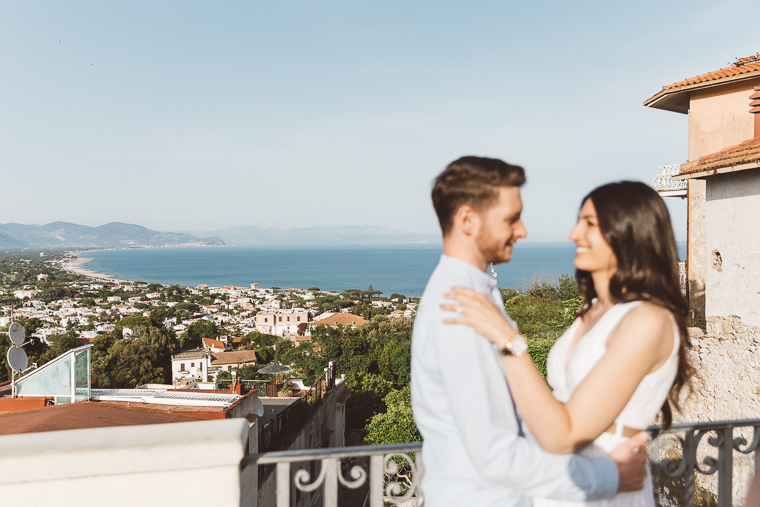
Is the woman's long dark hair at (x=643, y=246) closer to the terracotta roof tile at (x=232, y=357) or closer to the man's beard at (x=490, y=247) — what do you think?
the man's beard at (x=490, y=247)

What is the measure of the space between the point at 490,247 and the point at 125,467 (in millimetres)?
1483

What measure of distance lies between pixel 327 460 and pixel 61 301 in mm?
106017

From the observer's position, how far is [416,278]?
147 metres

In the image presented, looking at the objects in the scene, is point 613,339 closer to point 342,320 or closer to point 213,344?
point 213,344

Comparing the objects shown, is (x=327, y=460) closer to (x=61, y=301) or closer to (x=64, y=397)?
(x=64, y=397)

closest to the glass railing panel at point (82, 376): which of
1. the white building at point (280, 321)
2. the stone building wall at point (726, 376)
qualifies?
the stone building wall at point (726, 376)

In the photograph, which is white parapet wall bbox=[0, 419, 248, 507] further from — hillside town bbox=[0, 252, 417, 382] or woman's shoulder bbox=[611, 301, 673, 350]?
hillside town bbox=[0, 252, 417, 382]

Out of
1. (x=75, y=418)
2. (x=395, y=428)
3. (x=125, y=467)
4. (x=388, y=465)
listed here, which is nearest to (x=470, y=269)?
(x=388, y=465)

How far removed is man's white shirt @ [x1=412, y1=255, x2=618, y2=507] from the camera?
3.97ft

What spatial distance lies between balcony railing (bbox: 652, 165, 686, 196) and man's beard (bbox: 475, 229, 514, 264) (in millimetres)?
16321

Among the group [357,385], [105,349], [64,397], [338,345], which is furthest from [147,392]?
[105,349]

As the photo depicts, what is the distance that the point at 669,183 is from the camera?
15.7 metres

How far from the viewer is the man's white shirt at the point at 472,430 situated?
1211 mm

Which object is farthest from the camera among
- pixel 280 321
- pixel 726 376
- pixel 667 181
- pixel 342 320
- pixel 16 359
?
pixel 280 321
